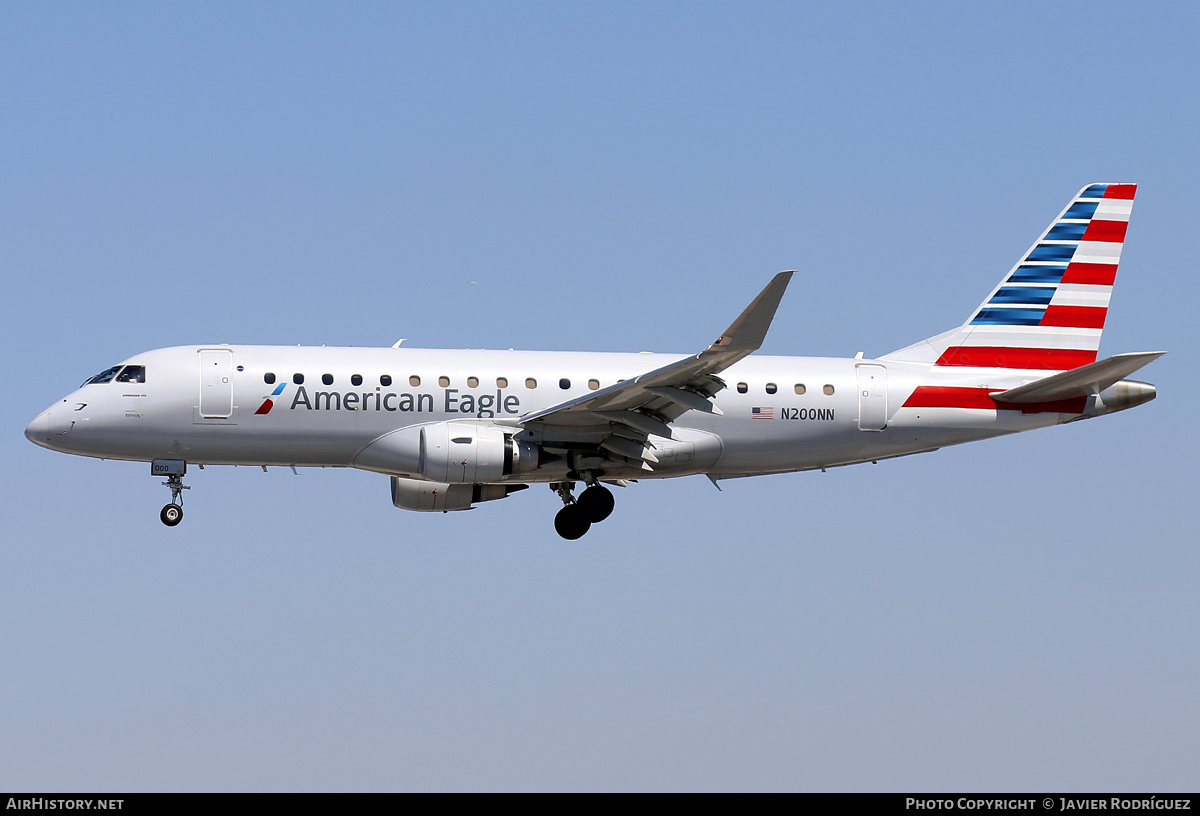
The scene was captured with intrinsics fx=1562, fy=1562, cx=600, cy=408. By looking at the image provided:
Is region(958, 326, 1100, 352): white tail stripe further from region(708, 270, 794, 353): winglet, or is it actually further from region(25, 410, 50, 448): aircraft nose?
region(25, 410, 50, 448): aircraft nose

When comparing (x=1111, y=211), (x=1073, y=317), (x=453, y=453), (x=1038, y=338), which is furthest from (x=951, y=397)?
(x=453, y=453)

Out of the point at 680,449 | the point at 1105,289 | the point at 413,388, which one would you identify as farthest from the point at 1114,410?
the point at 413,388

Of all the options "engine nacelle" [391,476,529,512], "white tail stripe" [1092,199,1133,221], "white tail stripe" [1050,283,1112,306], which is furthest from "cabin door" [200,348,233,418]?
"white tail stripe" [1092,199,1133,221]

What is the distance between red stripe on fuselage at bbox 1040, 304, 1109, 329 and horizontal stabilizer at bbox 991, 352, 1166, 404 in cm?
299

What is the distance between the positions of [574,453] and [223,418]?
7.83m

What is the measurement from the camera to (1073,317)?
39656mm

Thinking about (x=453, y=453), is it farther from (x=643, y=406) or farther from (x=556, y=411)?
(x=643, y=406)

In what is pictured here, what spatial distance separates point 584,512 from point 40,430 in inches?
488

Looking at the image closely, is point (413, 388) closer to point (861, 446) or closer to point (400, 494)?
point (400, 494)

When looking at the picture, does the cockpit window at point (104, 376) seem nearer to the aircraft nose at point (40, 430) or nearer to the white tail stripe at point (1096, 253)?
the aircraft nose at point (40, 430)

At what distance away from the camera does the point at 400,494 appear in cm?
3797

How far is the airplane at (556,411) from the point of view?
3444 centimetres

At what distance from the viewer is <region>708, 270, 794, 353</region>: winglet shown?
1182 inches

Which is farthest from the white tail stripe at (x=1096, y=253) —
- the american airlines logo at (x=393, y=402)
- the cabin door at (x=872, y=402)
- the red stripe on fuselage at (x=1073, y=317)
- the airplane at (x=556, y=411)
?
the american airlines logo at (x=393, y=402)
